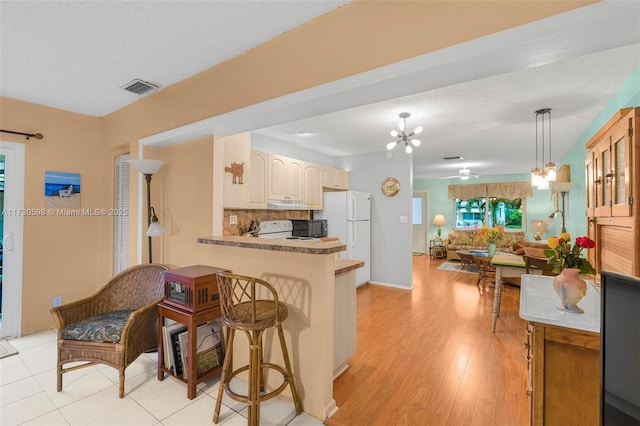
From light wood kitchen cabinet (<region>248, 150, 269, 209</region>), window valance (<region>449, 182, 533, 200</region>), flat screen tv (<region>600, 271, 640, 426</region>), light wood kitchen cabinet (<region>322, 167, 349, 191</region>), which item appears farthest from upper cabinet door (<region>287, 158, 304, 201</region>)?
window valance (<region>449, 182, 533, 200</region>)

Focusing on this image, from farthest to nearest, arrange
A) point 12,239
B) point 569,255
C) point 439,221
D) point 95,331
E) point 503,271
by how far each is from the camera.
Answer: point 439,221, point 503,271, point 12,239, point 95,331, point 569,255

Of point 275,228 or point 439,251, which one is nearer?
point 275,228

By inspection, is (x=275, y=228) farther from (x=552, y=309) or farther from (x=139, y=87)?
(x=552, y=309)

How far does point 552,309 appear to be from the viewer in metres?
1.42

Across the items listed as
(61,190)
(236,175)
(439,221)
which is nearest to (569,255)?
(236,175)

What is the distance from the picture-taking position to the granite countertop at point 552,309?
4.10 ft

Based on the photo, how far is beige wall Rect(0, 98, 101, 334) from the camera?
2982 millimetres

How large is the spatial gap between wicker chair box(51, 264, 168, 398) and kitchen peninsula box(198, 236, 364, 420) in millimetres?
931

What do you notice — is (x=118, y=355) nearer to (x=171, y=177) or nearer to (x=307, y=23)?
(x=171, y=177)

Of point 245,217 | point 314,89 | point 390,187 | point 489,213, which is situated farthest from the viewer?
point 489,213

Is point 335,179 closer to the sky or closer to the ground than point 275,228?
closer to the sky

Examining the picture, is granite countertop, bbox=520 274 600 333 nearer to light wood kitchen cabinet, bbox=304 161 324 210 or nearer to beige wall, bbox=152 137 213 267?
beige wall, bbox=152 137 213 267

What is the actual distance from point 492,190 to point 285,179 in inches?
284

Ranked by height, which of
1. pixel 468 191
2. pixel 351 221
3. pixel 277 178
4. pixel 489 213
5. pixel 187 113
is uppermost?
pixel 187 113
